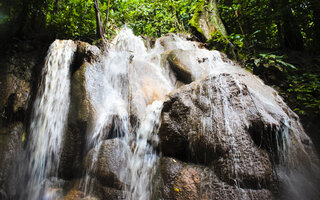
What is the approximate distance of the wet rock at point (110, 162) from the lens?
3.27m

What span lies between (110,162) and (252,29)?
24.4ft

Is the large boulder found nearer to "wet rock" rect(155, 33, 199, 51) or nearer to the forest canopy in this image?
the forest canopy

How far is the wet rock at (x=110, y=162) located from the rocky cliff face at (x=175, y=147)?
0.05 ft

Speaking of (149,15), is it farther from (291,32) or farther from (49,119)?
(49,119)

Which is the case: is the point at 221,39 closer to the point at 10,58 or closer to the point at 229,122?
the point at 229,122

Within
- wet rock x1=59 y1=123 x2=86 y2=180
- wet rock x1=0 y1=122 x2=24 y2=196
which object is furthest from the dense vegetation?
wet rock x1=59 y1=123 x2=86 y2=180

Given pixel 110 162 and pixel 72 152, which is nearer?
pixel 110 162

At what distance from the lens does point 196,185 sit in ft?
9.29

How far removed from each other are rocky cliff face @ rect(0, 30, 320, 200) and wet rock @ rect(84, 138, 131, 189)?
0.02 meters

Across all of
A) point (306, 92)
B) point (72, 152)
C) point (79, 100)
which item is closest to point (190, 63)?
point (306, 92)

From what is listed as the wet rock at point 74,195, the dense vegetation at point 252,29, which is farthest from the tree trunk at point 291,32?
the wet rock at point 74,195

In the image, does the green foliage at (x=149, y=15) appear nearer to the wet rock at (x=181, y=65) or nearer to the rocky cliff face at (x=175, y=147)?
the wet rock at (x=181, y=65)

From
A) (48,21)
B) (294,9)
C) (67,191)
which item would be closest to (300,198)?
(67,191)

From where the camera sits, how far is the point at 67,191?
3.29m
